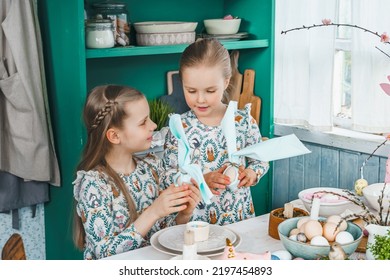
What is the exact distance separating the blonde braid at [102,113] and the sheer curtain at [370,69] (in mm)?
1158

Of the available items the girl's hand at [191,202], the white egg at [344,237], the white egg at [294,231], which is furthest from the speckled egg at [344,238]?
the girl's hand at [191,202]

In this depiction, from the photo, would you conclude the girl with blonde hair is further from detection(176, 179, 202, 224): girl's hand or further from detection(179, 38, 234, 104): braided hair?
detection(176, 179, 202, 224): girl's hand

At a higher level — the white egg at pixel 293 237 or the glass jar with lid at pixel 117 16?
the glass jar with lid at pixel 117 16

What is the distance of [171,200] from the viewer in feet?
5.93

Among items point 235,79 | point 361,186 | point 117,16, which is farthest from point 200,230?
point 235,79

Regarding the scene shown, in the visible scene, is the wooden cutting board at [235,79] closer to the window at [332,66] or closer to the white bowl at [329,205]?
the window at [332,66]

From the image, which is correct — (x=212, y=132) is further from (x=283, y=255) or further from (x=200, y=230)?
(x=283, y=255)

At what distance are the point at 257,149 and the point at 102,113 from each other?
0.49m

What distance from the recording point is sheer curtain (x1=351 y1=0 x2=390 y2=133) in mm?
2592

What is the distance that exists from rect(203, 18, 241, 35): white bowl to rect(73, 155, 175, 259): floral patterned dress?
3.49 feet

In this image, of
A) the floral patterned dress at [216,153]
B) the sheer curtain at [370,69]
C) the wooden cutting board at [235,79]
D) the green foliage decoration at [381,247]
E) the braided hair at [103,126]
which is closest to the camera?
the green foliage decoration at [381,247]

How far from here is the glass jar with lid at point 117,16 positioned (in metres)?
2.62

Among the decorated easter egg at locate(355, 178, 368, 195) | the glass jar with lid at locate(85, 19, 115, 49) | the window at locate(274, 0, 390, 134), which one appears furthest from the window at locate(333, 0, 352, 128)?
the glass jar with lid at locate(85, 19, 115, 49)
